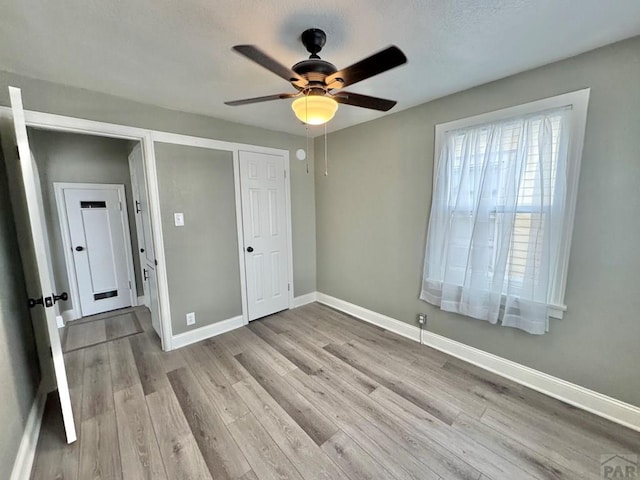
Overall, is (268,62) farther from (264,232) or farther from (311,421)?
(264,232)

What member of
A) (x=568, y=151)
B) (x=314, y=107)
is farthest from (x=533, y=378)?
(x=314, y=107)

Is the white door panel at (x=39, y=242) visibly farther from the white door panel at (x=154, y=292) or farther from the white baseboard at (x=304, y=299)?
the white baseboard at (x=304, y=299)

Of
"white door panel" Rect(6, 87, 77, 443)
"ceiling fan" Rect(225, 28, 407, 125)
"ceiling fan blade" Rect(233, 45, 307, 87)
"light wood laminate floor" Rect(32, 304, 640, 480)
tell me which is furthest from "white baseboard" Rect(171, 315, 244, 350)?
"ceiling fan blade" Rect(233, 45, 307, 87)

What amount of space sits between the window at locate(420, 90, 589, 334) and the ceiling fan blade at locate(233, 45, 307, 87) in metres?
1.67

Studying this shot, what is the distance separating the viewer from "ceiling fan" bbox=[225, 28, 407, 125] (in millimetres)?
1172

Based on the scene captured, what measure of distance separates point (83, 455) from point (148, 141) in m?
2.47

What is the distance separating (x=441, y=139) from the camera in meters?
2.46

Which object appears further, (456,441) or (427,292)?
(427,292)

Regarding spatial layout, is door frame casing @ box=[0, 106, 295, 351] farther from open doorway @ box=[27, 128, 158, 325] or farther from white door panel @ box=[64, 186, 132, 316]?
white door panel @ box=[64, 186, 132, 316]

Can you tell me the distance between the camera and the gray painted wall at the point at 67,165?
326cm

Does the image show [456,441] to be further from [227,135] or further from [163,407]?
[227,135]

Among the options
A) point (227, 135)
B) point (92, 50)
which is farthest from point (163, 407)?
point (227, 135)

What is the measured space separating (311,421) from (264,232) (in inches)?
87.8

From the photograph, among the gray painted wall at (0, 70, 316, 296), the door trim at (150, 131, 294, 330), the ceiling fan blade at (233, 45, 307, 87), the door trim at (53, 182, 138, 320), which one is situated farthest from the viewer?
the door trim at (53, 182, 138, 320)
